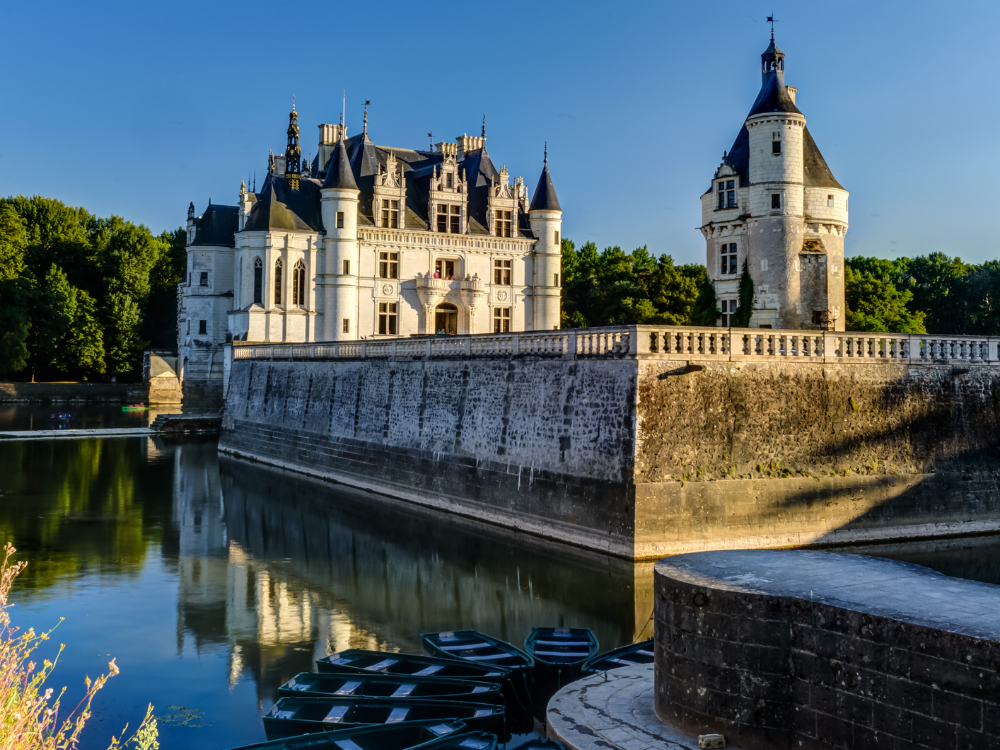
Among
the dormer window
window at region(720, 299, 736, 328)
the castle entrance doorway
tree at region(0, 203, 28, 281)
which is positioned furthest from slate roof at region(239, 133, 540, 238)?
tree at region(0, 203, 28, 281)

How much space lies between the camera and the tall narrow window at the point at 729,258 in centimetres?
2942

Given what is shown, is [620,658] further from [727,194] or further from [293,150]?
[293,150]

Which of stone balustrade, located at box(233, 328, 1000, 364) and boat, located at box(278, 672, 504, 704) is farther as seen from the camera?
stone balustrade, located at box(233, 328, 1000, 364)

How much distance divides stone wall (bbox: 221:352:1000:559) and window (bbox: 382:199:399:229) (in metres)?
21.2

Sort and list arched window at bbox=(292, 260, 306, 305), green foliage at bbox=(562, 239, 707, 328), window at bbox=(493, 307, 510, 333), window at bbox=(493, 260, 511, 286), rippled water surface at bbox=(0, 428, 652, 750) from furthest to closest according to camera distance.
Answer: green foliage at bbox=(562, 239, 707, 328) → window at bbox=(493, 307, 510, 333) → window at bbox=(493, 260, 511, 286) → arched window at bbox=(292, 260, 306, 305) → rippled water surface at bbox=(0, 428, 652, 750)

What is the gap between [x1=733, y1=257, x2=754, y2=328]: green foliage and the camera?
1120 inches

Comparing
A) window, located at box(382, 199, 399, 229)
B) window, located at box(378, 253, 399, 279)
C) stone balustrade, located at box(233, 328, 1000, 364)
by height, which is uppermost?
window, located at box(382, 199, 399, 229)

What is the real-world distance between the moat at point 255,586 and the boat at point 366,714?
392mm

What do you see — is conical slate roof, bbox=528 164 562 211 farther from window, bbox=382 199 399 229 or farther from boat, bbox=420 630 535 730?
boat, bbox=420 630 535 730

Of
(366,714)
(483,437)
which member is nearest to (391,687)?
(366,714)

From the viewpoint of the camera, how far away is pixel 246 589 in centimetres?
1449

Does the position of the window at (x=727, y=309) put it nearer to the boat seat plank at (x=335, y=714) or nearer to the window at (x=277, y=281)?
the window at (x=277, y=281)

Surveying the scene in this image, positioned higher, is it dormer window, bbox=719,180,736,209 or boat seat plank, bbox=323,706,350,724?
dormer window, bbox=719,180,736,209

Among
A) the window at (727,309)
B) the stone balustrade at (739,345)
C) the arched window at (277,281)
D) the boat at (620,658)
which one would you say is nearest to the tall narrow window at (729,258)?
the window at (727,309)
